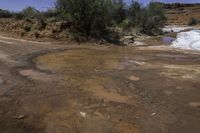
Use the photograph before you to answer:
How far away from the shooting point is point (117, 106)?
753 centimetres

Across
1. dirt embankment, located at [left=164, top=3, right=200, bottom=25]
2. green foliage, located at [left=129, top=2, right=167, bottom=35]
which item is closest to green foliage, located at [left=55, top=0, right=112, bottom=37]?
green foliage, located at [left=129, top=2, right=167, bottom=35]

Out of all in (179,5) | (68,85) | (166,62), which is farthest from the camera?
(179,5)

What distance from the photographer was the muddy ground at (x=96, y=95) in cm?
649

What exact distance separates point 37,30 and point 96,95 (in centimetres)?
1347

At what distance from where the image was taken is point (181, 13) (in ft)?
243

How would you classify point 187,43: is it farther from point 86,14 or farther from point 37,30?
point 37,30

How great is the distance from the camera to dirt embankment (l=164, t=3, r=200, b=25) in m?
64.2

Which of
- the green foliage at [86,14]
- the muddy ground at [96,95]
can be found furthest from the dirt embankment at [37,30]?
the muddy ground at [96,95]

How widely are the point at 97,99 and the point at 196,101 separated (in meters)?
2.26

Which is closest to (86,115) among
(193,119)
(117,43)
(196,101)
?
(193,119)

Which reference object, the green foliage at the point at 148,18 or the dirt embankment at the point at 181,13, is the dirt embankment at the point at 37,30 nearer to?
the green foliage at the point at 148,18

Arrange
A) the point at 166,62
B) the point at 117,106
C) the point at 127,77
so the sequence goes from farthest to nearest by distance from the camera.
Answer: the point at 166,62, the point at 127,77, the point at 117,106

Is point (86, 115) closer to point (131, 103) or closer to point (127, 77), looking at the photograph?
point (131, 103)

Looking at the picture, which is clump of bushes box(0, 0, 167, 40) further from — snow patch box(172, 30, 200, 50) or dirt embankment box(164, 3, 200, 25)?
dirt embankment box(164, 3, 200, 25)
